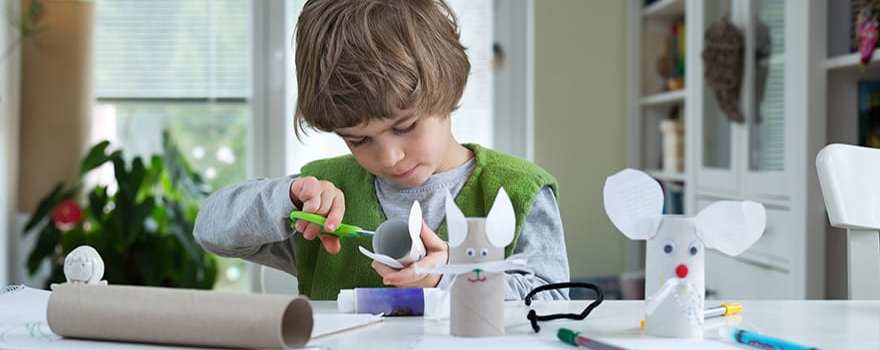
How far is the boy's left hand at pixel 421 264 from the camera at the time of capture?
0.97 m

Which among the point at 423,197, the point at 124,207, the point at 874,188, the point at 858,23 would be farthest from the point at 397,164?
the point at 124,207

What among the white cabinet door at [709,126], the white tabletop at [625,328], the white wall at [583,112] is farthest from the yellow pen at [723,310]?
the white wall at [583,112]

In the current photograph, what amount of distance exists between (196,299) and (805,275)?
6.15 ft

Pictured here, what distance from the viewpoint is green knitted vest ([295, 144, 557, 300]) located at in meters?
1.38

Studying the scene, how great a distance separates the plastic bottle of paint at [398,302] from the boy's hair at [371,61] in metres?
0.28

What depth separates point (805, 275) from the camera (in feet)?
7.80

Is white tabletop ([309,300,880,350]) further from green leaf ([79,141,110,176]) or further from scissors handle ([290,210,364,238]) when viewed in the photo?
green leaf ([79,141,110,176])

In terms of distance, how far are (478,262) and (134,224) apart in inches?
109

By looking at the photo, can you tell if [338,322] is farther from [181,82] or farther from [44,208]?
[181,82]

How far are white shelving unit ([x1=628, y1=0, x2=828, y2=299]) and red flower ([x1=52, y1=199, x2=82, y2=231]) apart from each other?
6.48 feet

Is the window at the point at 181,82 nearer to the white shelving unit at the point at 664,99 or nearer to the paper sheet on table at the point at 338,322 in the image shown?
the white shelving unit at the point at 664,99

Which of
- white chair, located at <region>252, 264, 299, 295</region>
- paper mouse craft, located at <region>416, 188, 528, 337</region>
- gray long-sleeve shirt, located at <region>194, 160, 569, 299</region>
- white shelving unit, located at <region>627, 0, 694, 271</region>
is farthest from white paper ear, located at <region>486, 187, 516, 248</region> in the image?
white shelving unit, located at <region>627, 0, 694, 271</region>

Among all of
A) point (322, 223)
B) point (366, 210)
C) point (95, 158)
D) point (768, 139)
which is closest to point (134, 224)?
point (95, 158)

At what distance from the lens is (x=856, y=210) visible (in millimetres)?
1223
